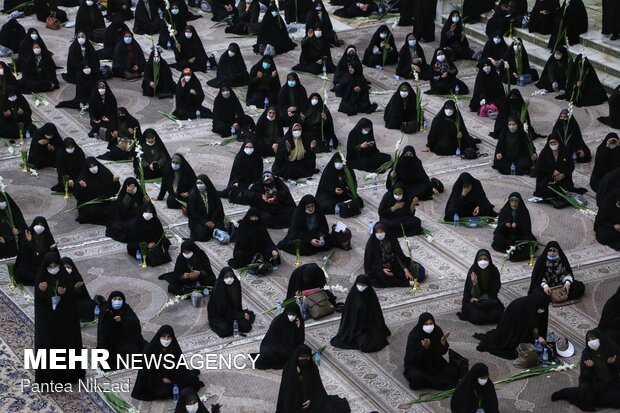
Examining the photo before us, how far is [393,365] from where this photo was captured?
1505cm

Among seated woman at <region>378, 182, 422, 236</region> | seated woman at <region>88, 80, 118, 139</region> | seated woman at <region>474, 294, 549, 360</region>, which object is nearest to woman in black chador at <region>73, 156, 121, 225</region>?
seated woman at <region>88, 80, 118, 139</region>

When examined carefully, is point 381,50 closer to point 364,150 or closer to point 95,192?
point 364,150

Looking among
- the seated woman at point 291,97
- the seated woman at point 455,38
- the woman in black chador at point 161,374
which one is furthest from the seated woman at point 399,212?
the seated woman at point 455,38

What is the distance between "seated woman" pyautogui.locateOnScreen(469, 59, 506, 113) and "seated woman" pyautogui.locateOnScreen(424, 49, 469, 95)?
58 centimetres

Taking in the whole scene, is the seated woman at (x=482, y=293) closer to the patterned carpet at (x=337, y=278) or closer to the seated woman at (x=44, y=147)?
the patterned carpet at (x=337, y=278)

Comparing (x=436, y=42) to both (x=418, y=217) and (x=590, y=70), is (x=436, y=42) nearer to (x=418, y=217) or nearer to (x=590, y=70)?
(x=590, y=70)

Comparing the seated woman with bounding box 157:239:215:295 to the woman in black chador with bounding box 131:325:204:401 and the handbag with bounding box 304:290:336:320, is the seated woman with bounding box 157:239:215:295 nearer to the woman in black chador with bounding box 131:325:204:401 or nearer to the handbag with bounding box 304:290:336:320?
the handbag with bounding box 304:290:336:320

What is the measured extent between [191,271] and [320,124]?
455 cm

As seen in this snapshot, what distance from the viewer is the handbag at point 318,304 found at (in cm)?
1584

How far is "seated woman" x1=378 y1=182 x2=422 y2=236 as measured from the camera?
17.8 metres

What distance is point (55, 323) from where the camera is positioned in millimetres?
14516

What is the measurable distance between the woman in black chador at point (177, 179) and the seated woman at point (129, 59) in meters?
4.71

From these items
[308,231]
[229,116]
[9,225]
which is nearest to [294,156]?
[229,116]

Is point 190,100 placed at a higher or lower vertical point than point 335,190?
lower
